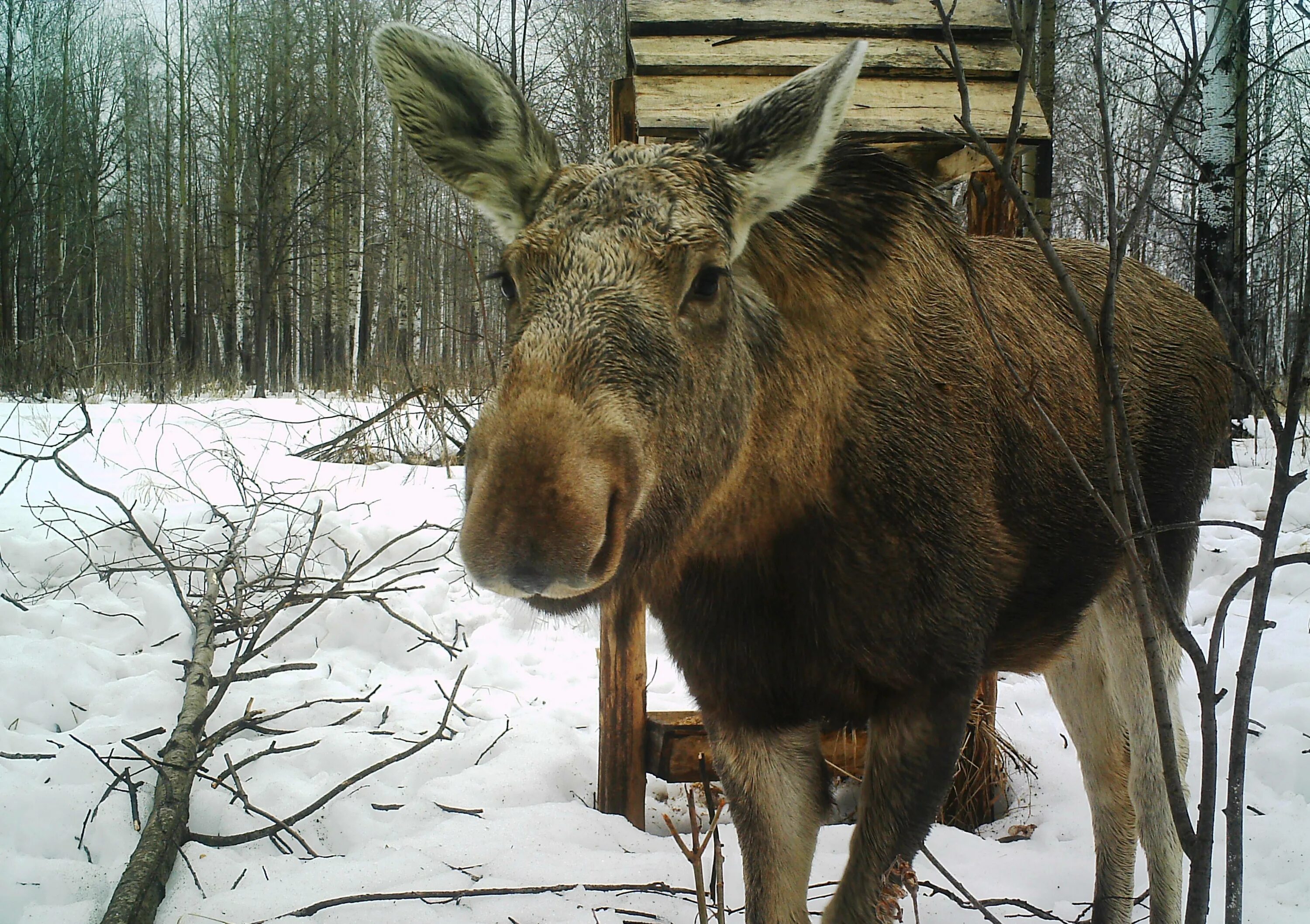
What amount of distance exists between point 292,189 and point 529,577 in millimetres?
22861

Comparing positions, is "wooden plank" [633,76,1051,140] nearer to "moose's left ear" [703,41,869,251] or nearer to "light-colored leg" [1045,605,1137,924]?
"moose's left ear" [703,41,869,251]

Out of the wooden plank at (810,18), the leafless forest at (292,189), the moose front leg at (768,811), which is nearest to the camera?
the moose front leg at (768,811)

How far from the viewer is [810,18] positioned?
3180 millimetres

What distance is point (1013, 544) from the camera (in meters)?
→ 2.09

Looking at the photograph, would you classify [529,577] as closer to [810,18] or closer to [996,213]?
[810,18]

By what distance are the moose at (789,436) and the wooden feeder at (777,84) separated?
1.94 feet

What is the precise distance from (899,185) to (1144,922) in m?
2.72

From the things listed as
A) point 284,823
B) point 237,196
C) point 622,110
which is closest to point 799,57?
point 622,110

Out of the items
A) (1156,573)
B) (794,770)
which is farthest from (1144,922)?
→ (1156,573)

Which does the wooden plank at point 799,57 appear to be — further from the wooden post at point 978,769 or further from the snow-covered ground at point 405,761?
the snow-covered ground at point 405,761

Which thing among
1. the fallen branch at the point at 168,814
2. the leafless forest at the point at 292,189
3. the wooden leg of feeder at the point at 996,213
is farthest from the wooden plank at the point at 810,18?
the leafless forest at the point at 292,189

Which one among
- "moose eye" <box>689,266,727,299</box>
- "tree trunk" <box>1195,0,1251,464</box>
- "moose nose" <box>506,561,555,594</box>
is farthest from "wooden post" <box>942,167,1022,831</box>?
"tree trunk" <box>1195,0,1251,464</box>

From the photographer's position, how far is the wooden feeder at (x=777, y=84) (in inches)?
112

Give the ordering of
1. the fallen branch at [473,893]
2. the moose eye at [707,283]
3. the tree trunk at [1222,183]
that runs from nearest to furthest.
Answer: the moose eye at [707,283], the fallen branch at [473,893], the tree trunk at [1222,183]
